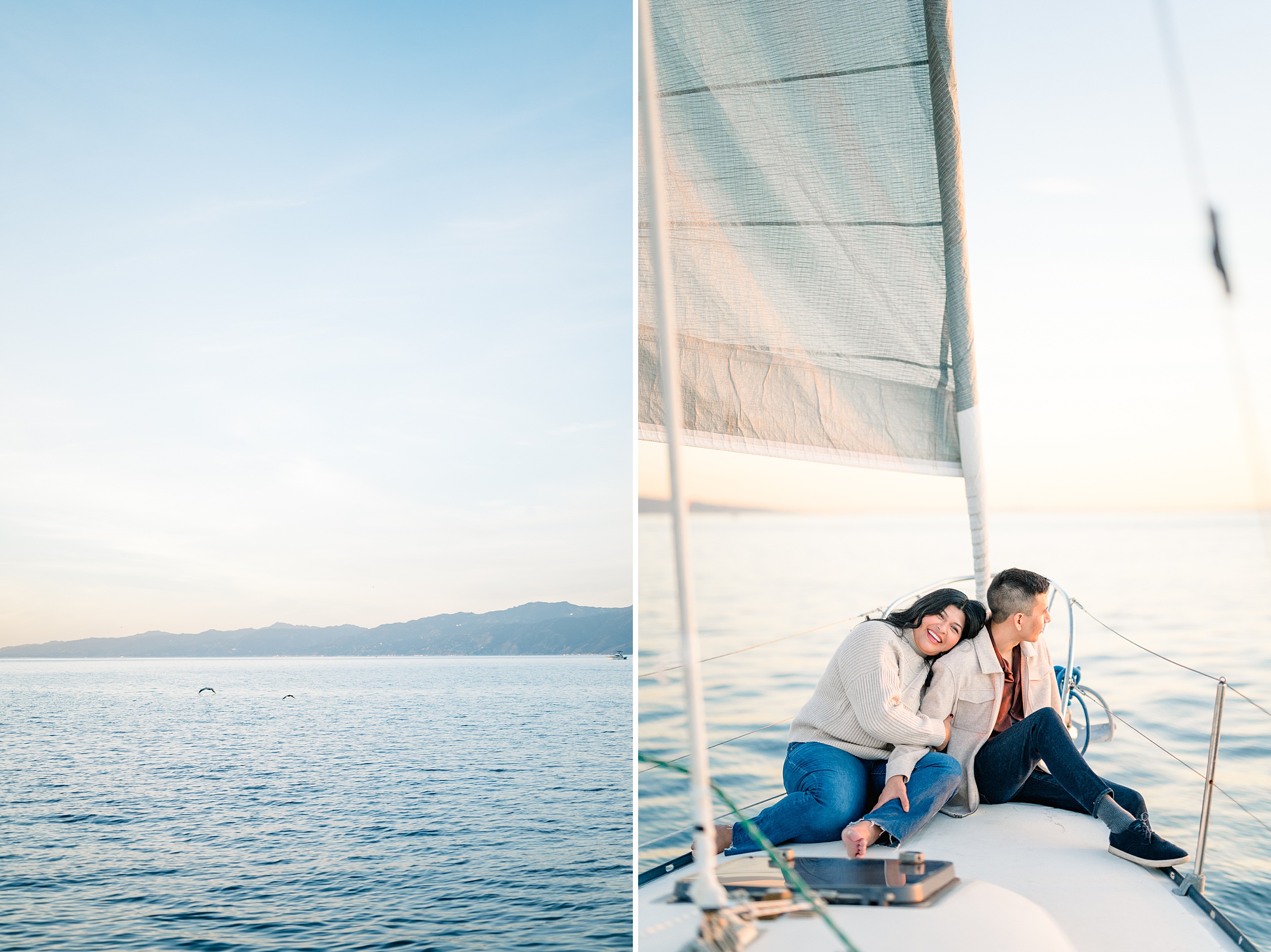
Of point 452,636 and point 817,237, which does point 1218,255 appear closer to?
point 817,237

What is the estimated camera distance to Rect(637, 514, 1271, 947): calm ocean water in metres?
3.64

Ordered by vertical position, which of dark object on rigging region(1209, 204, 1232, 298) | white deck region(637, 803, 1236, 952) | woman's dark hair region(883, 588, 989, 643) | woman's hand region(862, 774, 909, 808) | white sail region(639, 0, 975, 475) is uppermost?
white sail region(639, 0, 975, 475)

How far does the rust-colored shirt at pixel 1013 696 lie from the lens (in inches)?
102

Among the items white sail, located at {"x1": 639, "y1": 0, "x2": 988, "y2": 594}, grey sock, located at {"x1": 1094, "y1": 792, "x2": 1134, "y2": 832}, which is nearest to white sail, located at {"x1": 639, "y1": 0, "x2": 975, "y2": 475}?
white sail, located at {"x1": 639, "y1": 0, "x2": 988, "y2": 594}

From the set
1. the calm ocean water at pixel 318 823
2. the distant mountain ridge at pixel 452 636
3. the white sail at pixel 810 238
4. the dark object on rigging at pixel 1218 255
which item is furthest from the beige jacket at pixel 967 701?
the distant mountain ridge at pixel 452 636

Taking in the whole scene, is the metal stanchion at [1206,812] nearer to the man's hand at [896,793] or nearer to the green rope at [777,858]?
the man's hand at [896,793]

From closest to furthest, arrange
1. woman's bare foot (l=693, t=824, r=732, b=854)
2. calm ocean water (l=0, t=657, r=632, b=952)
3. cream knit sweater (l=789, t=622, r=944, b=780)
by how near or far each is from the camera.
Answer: woman's bare foot (l=693, t=824, r=732, b=854) → cream knit sweater (l=789, t=622, r=944, b=780) → calm ocean water (l=0, t=657, r=632, b=952)

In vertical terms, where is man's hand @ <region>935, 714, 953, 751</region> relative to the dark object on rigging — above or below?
below

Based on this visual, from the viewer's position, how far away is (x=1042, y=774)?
254cm

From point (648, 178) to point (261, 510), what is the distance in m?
70.2

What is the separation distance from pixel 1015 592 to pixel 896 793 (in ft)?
2.20

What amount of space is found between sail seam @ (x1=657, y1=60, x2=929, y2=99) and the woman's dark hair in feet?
4.91

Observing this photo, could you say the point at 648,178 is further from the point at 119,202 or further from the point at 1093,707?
the point at 119,202

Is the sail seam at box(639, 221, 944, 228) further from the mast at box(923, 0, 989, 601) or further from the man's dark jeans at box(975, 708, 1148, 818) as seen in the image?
the man's dark jeans at box(975, 708, 1148, 818)
